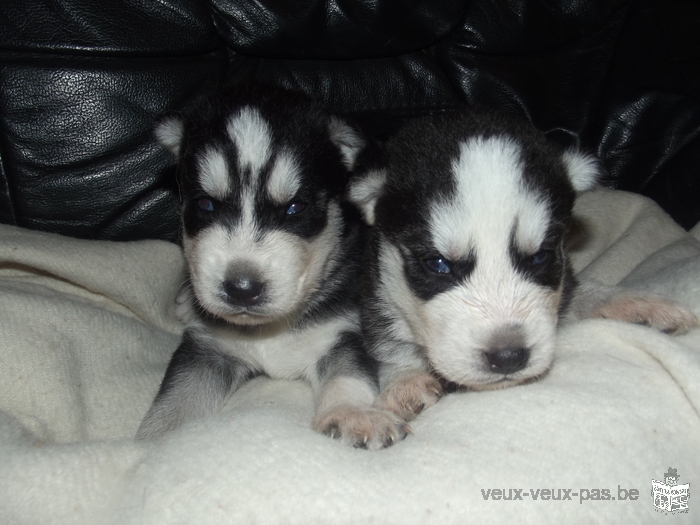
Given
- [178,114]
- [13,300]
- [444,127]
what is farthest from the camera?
[178,114]

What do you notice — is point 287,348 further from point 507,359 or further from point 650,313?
point 650,313

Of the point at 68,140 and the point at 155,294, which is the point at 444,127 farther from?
the point at 68,140

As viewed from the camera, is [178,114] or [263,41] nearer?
[178,114]

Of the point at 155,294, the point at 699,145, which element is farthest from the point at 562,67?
the point at 155,294

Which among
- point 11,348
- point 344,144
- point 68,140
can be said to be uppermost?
point 344,144

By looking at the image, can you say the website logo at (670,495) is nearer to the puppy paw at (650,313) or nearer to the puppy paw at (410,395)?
the puppy paw at (650,313)

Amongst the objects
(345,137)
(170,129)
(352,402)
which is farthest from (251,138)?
(352,402)
